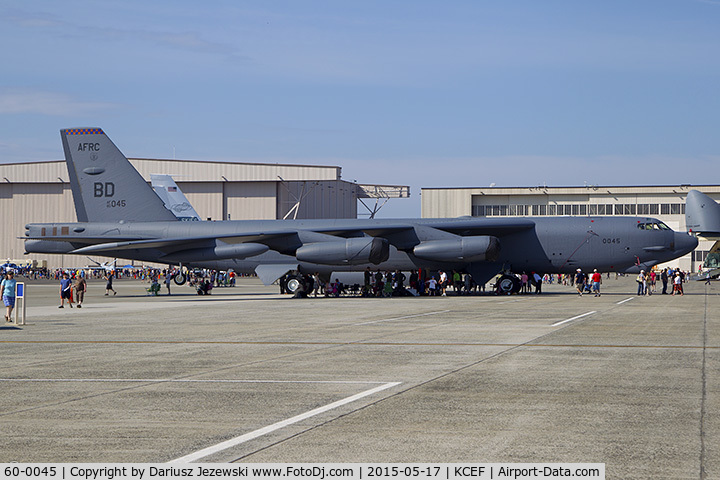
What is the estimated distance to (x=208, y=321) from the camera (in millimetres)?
22312

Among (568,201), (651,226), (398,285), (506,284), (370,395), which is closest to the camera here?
(370,395)

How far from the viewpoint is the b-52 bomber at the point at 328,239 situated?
3612 centimetres

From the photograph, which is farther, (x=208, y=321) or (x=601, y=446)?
(x=208, y=321)

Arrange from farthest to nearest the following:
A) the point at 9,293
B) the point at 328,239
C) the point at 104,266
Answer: the point at 104,266
the point at 328,239
the point at 9,293

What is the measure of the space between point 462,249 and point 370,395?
26.7 metres

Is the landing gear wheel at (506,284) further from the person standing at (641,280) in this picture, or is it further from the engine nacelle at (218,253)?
the engine nacelle at (218,253)

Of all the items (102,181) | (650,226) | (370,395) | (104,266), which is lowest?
(104,266)

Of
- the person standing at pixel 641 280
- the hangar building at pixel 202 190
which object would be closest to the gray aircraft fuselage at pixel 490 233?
the person standing at pixel 641 280

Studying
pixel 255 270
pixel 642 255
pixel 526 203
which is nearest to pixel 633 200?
pixel 526 203

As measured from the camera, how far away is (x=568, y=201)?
292ft

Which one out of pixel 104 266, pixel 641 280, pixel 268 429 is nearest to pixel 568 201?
pixel 641 280

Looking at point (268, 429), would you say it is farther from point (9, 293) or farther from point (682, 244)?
point (682, 244)

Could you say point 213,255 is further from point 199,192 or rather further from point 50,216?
point 50,216

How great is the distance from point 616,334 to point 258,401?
10.8m
